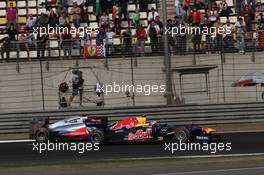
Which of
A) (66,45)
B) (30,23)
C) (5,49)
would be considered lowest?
(5,49)

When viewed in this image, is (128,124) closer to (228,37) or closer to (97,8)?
(228,37)

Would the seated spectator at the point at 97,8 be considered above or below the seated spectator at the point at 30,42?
above

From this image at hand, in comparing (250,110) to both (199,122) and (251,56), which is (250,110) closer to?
(199,122)

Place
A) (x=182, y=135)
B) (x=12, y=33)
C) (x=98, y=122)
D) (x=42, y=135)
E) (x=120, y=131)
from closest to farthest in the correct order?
(x=182, y=135) → (x=120, y=131) → (x=98, y=122) → (x=42, y=135) → (x=12, y=33)

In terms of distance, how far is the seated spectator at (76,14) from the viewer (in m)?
28.7

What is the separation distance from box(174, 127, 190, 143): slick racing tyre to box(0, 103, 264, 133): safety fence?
16.7ft

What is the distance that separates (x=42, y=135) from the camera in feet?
64.4

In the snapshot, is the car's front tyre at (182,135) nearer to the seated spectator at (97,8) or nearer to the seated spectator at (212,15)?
the seated spectator at (212,15)

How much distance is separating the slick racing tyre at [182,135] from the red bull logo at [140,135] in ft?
2.35

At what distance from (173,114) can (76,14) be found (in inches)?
312

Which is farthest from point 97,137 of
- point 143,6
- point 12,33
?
point 143,6

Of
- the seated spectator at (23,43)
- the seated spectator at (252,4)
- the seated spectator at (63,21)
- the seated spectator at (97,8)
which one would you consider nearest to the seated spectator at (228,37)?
the seated spectator at (252,4)

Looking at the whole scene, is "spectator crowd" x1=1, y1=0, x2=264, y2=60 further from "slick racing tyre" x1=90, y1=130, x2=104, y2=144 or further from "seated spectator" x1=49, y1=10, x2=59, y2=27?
"slick racing tyre" x1=90, y1=130, x2=104, y2=144

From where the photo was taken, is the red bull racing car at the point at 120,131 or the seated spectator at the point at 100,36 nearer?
the red bull racing car at the point at 120,131
